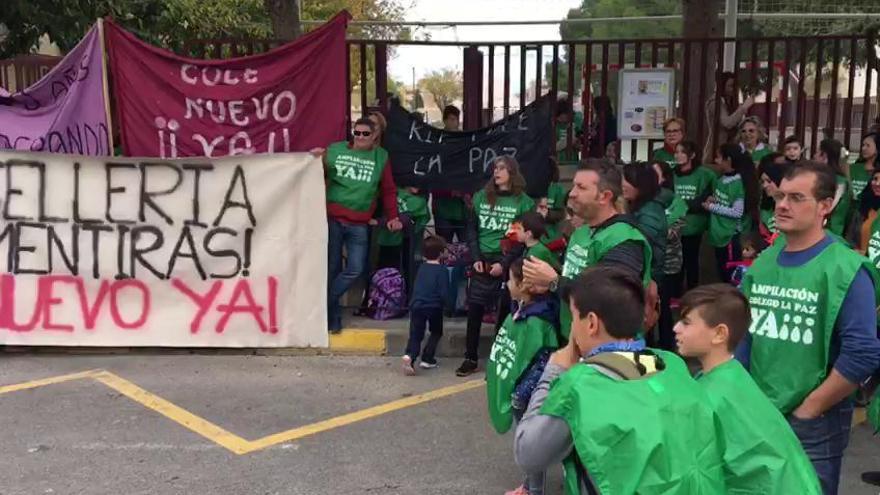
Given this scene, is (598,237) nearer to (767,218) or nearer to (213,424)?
(213,424)

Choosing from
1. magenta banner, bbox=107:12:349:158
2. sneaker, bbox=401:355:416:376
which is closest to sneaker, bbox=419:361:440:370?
sneaker, bbox=401:355:416:376

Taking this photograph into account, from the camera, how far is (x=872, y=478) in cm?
443

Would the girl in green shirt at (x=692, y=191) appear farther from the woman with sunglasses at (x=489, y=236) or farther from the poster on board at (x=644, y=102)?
the woman with sunglasses at (x=489, y=236)

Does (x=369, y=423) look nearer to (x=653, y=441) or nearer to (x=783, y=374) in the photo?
(x=783, y=374)

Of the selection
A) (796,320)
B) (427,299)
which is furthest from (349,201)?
(796,320)

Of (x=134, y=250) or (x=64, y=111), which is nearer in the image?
(x=134, y=250)

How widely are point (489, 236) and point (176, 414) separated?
2.52 metres

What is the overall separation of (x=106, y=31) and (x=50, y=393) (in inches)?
112

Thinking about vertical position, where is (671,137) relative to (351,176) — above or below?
above

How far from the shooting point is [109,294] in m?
6.62

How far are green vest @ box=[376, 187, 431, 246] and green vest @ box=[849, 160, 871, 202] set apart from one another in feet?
11.7

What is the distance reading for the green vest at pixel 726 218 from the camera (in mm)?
6930

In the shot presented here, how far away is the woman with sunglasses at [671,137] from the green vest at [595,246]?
383cm

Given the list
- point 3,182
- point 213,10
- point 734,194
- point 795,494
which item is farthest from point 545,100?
point 213,10
